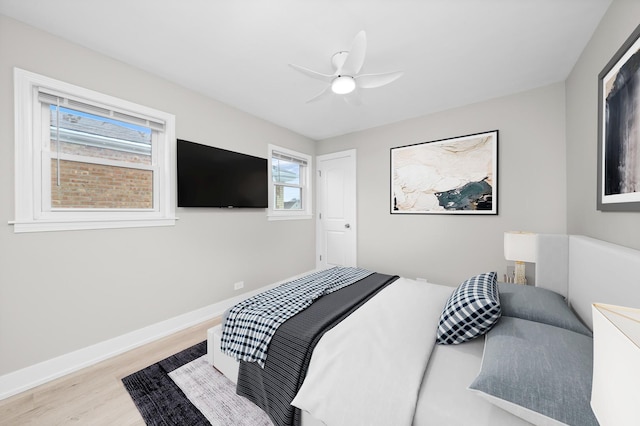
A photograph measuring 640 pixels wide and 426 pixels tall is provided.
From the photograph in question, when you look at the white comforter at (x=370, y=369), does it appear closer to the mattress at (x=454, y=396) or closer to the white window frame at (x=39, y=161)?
the mattress at (x=454, y=396)

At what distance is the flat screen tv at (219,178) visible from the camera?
100 inches

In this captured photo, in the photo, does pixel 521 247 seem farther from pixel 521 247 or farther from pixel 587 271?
pixel 587 271

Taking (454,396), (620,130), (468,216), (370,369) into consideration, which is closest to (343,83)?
(620,130)

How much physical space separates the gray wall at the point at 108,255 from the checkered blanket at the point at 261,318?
3.95 ft

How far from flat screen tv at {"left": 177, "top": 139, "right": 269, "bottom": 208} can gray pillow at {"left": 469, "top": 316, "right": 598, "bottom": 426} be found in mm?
2743

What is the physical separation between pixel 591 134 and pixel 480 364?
198cm

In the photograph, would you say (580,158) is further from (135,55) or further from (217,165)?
(135,55)

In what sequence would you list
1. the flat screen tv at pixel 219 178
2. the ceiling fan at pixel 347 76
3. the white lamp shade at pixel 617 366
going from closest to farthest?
the white lamp shade at pixel 617 366, the ceiling fan at pixel 347 76, the flat screen tv at pixel 219 178

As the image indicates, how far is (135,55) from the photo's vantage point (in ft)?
6.79

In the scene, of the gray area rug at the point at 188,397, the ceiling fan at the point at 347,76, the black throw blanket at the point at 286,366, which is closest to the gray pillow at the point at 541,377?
the black throw blanket at the point at 286,366

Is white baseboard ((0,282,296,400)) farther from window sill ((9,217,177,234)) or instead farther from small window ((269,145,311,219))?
small window ((269,145,311,219))

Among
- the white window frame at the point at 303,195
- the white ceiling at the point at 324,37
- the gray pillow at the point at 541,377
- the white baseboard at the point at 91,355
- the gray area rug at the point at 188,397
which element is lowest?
the gray area rug at the point at 188,397

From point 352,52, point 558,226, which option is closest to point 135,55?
point 352,52

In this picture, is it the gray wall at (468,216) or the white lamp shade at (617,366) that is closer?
the white lamp shade at (617,366)
